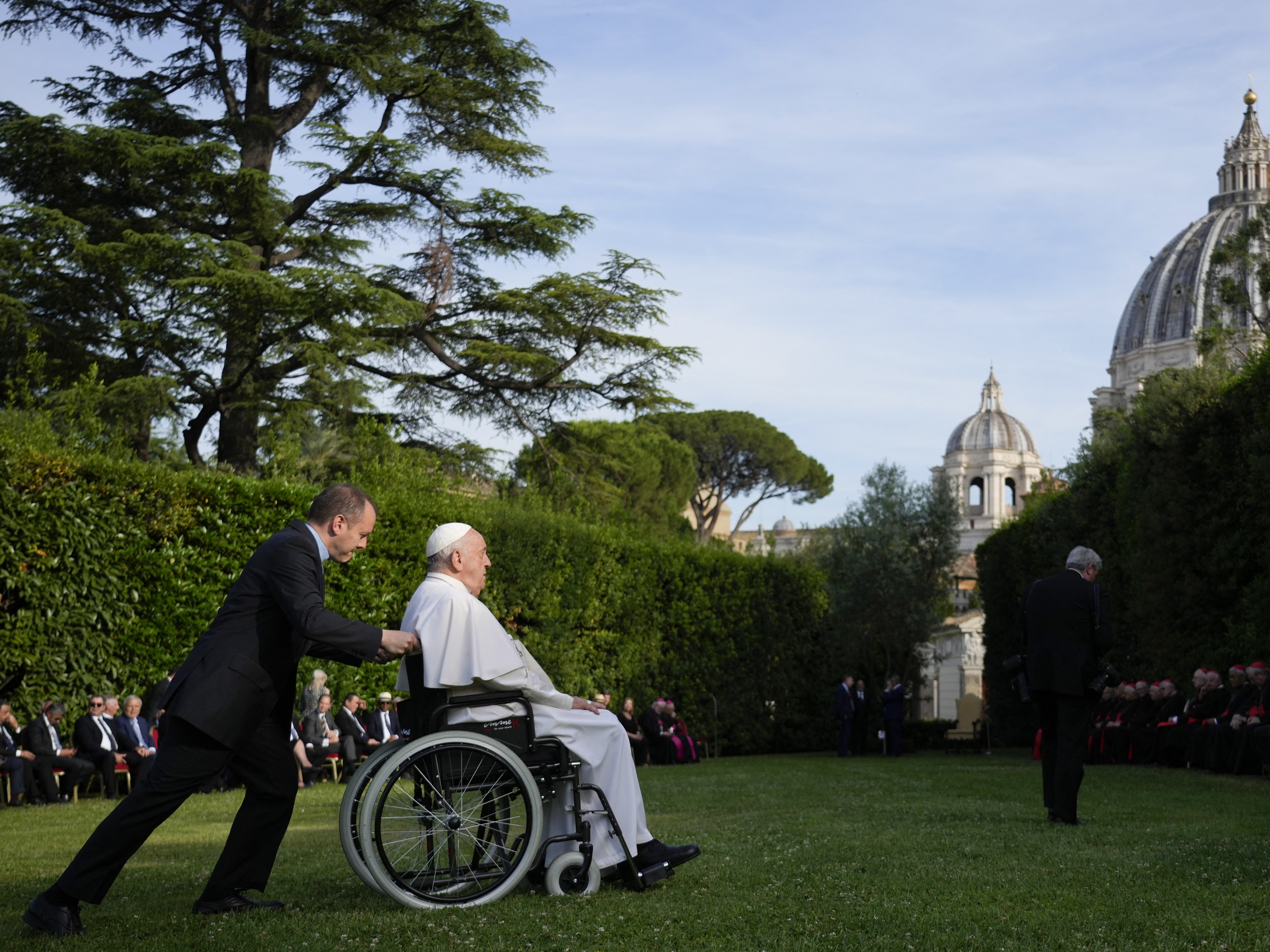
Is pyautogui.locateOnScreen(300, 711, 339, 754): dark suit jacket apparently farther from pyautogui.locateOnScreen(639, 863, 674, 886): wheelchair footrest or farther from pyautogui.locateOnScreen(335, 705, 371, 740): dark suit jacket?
pyautogui.locateOnScreen(639, 863, 674, 886): wheelchair footrest

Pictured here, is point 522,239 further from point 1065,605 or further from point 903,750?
point 1065,605

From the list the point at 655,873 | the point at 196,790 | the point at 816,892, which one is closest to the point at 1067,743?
the point at 816,892

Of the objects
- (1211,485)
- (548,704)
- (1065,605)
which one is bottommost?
(548,704)

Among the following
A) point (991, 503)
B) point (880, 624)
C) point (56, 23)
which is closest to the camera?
point (56, 23)

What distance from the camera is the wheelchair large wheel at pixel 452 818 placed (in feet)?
14.7

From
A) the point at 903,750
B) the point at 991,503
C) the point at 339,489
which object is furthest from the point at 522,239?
the point at 991,503

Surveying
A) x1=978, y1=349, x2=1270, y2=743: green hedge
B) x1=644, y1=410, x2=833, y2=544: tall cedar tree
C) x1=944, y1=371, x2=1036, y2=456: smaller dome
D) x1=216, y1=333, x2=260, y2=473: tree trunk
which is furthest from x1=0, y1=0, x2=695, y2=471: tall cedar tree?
x1=944, y1=371, x2=1036, y2=456: smaller dome

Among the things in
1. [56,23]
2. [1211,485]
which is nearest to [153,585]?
[56,23]

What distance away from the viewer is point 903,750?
1001 inches

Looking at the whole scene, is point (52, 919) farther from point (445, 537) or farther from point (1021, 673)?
point (1021, 673)

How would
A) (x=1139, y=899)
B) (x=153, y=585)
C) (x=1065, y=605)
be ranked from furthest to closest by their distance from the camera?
(x=153, y=585) < (x=1065, y=605) < (x=1139, y=899)

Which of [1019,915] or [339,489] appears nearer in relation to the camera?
[1019,915]

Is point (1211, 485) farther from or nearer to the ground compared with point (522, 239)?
nearer to the ground

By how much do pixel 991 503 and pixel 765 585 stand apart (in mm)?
119286
